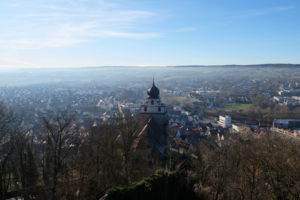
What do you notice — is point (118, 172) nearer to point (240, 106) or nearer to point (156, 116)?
point (156, 116)

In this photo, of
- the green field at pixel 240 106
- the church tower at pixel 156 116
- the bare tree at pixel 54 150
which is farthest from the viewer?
the green field at pixel 240 106

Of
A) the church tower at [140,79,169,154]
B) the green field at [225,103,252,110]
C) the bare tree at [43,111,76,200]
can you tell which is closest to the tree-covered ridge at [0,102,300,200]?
the bare tree at [43,111,76,200]

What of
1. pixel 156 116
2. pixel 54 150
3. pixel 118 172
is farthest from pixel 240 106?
pixel 54 150

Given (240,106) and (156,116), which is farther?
(240,106)

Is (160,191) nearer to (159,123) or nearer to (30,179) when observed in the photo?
(30,179)

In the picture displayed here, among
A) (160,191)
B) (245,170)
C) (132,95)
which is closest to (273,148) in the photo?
(245,170)

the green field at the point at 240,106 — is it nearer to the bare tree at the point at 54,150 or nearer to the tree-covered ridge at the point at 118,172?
the tree-covered ridge at the point at 118,172

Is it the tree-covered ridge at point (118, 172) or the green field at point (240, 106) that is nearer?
the tree-covered ridge at point (118, 172)

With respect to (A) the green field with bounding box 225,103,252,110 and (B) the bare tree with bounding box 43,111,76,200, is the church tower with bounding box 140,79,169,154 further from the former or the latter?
(A) the green field with bounding box 225,103,252,110

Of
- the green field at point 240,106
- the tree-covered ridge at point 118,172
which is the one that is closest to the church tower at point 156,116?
the tree-covered ridge at point 118,172

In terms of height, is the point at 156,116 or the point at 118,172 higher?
the point at 156,116

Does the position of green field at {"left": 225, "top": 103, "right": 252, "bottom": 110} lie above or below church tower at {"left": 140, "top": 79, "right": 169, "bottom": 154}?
below
